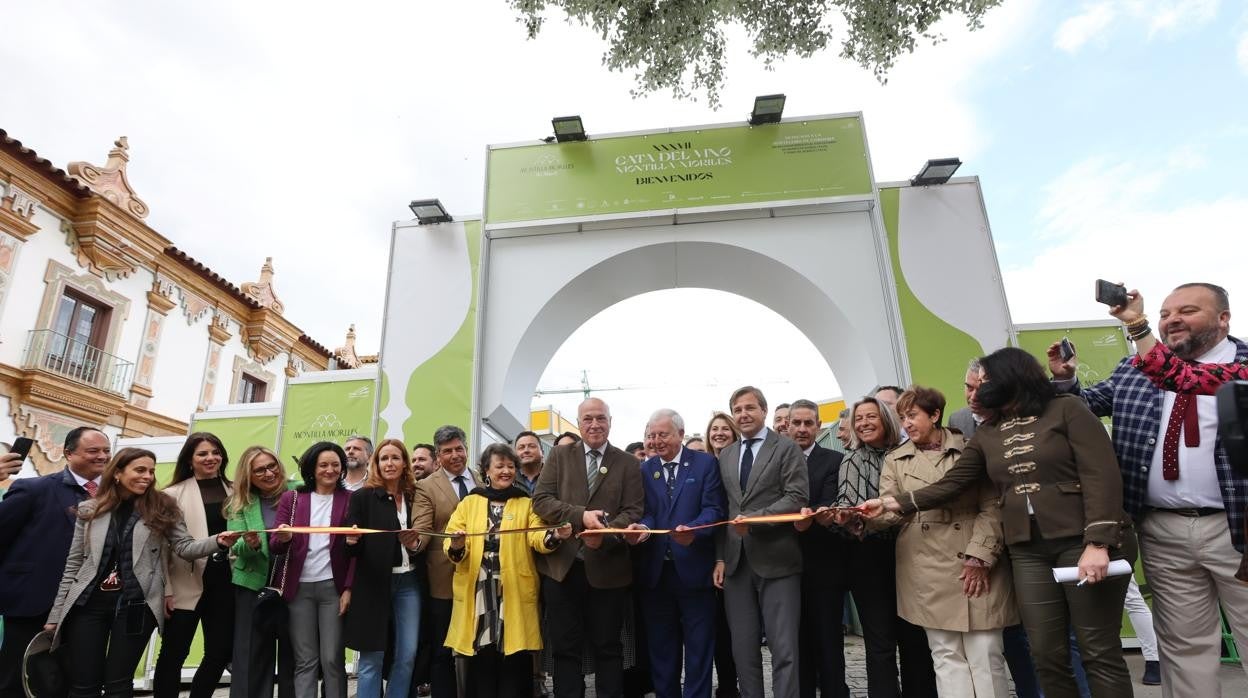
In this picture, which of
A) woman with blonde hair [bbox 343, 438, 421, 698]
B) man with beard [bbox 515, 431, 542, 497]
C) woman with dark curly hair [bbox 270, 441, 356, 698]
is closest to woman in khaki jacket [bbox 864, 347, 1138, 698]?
man with beard [bbox 515, 431, 542, 497]

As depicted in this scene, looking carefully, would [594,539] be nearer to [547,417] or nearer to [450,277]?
[450,277]

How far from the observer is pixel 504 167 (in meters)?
6.23

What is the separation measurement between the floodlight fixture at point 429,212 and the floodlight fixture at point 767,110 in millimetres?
3143

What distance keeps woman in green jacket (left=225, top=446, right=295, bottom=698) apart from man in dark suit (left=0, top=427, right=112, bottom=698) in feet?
2.41

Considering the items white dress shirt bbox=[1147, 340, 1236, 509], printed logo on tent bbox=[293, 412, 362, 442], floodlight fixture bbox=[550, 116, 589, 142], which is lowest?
white dress shirt bbox=[1147, 340, 1236, 509]

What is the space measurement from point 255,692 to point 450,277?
376 centimetres

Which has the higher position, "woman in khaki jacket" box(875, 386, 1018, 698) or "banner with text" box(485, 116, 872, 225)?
"banner with text" box(485, 116, 872, 225)

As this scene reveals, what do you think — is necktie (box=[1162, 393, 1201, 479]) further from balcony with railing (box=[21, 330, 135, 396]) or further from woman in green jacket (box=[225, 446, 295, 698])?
balcony with railing (box=[21, 330, 135, 396])

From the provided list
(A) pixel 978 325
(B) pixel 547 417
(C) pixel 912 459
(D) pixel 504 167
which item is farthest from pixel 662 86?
(B) pixel 547 417

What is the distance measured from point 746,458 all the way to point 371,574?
6.90 ft

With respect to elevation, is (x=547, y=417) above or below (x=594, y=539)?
above

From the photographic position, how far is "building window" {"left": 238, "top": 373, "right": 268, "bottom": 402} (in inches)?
650

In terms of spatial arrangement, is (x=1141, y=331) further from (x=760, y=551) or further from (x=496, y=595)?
(x=496, y=595)

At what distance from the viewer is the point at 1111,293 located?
2.46 metres
